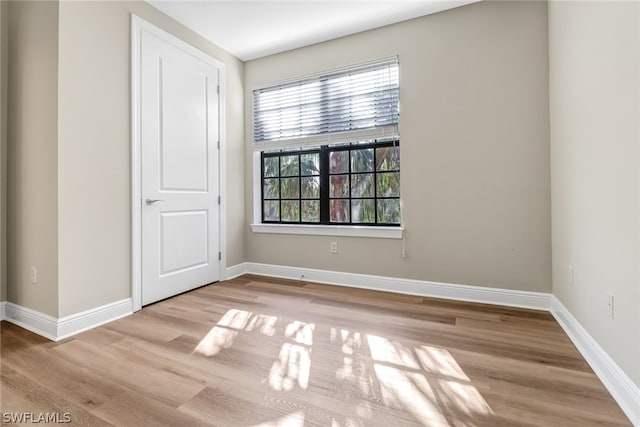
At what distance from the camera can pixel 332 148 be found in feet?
10.9

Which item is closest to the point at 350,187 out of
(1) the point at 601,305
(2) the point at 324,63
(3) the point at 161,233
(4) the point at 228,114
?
(2) the point at 324,63

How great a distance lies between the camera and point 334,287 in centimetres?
312

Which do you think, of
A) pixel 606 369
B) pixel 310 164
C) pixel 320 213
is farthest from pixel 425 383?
pixel 310 164

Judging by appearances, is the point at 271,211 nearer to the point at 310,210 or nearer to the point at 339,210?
the point at 310,210

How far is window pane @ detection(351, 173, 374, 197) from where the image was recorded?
3.13m

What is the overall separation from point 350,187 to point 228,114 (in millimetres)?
1604

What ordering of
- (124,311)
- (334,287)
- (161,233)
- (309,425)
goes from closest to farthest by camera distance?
(309,425)
(124,311)
(161,233)
(334,287)

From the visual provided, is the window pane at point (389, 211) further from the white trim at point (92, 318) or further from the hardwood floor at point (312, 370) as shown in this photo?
the white trim at point (92, 318)

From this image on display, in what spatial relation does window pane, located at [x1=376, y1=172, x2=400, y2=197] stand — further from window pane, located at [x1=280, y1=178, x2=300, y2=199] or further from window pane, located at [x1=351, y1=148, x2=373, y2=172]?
window pane, located at [x1=280, y1=178, x2=300, y2=199]

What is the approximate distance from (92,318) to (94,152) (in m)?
1.18

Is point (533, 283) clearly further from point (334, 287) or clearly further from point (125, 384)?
point (125, 384)

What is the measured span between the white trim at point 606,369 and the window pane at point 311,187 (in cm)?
236

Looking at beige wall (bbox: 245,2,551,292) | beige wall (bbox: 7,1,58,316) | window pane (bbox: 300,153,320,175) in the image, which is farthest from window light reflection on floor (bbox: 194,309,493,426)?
window pane (bbox: 300,153,320,175)

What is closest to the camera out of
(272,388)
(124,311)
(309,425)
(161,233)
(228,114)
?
(309,425)
